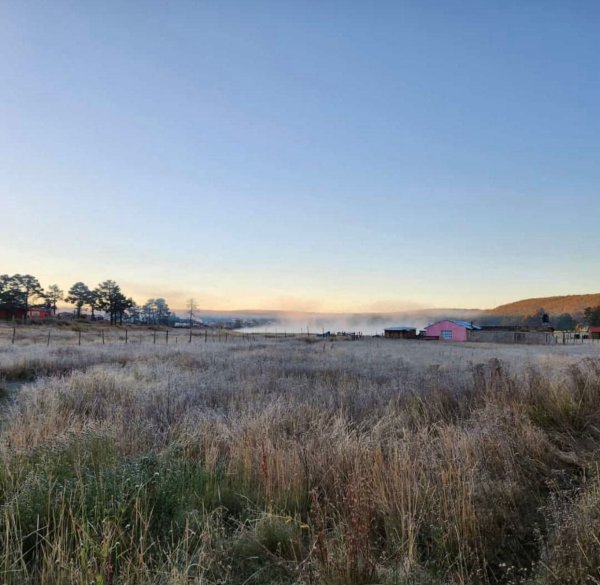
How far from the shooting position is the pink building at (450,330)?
7456 cm

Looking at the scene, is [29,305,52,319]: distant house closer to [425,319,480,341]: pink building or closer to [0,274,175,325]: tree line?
[0,274,175,325]: tree line

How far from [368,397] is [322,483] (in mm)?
4472

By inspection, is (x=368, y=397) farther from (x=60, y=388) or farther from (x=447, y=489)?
(x=60, y=388)

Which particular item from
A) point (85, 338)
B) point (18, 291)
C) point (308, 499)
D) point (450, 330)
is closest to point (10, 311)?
point (18, 291)

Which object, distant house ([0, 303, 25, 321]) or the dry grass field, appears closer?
the dry grass field

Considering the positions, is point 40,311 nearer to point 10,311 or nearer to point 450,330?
point 10,311

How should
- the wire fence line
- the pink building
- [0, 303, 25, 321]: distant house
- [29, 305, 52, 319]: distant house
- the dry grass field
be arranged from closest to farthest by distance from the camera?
the dry grass field → the wire fence line → the pink building → [0, 303, 25, 321]: distant house → [29, 305, 52, 319]: distant house

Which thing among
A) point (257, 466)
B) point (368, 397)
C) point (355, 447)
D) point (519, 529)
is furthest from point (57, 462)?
point (368, 397)

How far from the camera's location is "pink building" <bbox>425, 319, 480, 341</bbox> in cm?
7456

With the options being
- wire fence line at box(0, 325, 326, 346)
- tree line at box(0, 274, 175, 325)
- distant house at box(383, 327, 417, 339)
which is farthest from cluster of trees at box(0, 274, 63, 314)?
distant house at box(383, 327, 417, 339)

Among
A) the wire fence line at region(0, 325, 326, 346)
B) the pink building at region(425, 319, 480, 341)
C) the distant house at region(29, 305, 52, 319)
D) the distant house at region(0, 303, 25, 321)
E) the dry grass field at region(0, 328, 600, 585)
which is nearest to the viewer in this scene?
the dry grass field at region(0, 328, 600, 585)

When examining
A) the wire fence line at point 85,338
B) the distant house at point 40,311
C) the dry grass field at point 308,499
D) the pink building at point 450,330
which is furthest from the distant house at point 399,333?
the dry grass field at point 308,499

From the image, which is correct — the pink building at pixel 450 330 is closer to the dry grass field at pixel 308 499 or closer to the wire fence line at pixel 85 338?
the wire fence line at pixel 85 338

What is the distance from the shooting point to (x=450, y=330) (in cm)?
7744
